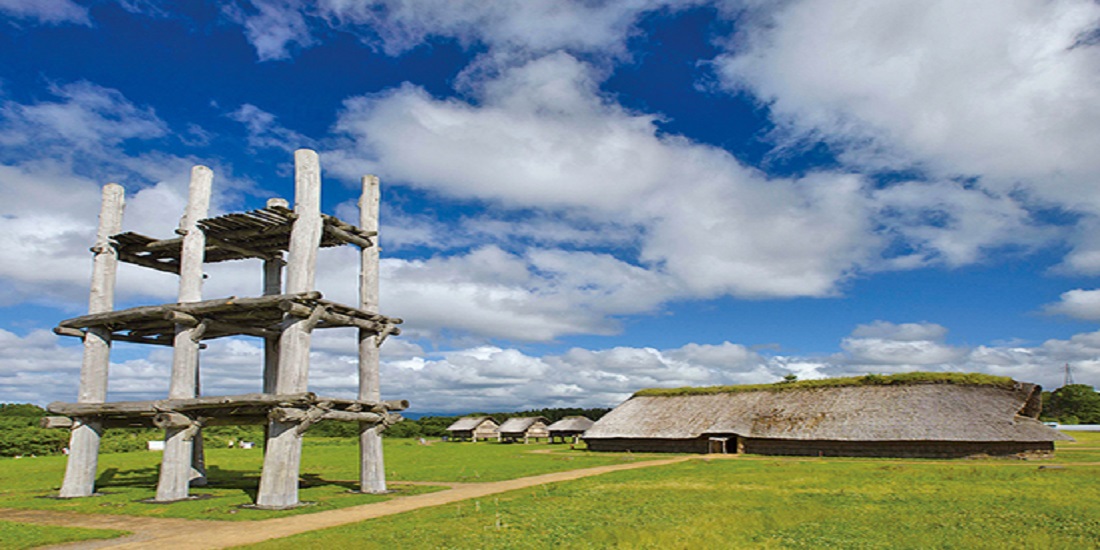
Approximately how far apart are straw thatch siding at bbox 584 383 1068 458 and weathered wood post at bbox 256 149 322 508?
116 ft

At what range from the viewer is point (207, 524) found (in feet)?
54.4

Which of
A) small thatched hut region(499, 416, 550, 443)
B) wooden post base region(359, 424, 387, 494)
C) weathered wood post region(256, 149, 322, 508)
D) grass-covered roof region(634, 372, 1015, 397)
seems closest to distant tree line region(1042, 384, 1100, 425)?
grass-covered roof region(634, 372, 1015, 397)

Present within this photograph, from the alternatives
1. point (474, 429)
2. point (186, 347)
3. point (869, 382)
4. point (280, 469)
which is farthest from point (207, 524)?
point (474, 429)

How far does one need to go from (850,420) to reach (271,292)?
1481 inches

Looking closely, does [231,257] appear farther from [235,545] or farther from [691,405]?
[691,405]

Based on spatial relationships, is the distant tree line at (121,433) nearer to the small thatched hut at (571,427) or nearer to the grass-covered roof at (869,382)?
the small thatched hut at (571,427)

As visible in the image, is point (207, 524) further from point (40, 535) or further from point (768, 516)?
point (768, 516)

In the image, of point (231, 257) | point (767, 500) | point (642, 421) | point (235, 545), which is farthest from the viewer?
point (642, 421)

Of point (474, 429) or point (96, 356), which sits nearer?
point (96, 356)

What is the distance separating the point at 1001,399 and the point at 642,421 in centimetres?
2589

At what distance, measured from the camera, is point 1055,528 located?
1427 centimetres

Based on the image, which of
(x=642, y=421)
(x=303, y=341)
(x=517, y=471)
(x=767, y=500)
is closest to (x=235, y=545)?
(x=303, y=341)

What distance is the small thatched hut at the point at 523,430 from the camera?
8356 cm

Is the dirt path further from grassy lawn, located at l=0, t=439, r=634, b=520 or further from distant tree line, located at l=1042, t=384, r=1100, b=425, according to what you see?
distant tree line, located at l=1042, t=384, r=1100, b=425
